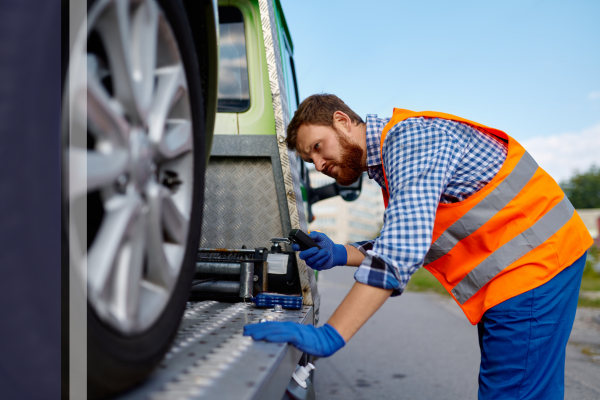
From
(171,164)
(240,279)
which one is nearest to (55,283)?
(171,164)

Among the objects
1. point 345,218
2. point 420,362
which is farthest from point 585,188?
point 420,362

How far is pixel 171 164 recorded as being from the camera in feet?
4.04

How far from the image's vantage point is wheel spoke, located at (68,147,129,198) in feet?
2.75

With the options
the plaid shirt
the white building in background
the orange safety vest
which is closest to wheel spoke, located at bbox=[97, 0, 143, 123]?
the plaid shirt

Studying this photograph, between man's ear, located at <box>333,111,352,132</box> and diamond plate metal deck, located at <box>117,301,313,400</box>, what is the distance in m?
1.14

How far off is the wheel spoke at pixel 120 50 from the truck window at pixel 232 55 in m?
1.60

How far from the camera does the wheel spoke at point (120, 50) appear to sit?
3.19ft

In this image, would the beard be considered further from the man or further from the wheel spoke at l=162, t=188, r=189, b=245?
the wheel spoke at l=162, t=188, r=189, b=245

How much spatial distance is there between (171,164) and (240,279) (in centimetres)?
99

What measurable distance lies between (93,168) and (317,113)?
1.53 meters

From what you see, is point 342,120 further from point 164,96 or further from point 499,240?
point 164,96

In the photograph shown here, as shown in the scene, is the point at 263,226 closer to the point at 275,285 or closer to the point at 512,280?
the point at 275,285

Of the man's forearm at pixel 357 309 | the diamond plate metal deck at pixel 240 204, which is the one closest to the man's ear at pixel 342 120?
the diamond plate metal deck at pixel 240 204

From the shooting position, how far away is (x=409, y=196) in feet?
5.21
